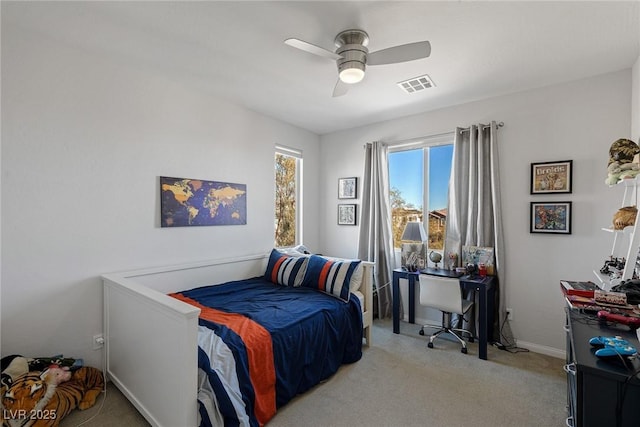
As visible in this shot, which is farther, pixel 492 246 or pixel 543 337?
pixel 492 246

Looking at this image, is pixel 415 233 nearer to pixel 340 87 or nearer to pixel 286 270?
pixel 286 270

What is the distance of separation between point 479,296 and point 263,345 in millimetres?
2080

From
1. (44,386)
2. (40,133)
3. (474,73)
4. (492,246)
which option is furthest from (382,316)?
(40,133)

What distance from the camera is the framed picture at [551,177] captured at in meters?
2.71

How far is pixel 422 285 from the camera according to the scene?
9.95 ft

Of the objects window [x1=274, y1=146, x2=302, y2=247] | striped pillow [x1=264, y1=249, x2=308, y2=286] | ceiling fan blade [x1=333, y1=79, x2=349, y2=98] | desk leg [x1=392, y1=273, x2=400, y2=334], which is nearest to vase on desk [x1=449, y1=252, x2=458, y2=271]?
desk leg [x1=392, y1=273, x2=400, y2=334]

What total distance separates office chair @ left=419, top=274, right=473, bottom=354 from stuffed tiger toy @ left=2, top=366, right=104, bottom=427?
2882 mm

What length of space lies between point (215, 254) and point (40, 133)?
1.70 m

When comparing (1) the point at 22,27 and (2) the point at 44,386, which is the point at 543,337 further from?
(1) the point at 22,27

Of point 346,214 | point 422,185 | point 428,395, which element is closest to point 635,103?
point 422,185

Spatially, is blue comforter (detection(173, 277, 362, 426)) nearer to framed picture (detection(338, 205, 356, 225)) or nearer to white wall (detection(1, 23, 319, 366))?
white wall (detection(1, 23, 319, 366))

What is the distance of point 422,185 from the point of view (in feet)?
12.2

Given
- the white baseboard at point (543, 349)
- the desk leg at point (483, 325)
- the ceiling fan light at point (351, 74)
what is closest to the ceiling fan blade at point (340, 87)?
the ceiling fan light at point (351, 74)

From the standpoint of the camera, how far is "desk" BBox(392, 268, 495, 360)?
2.75 meters
